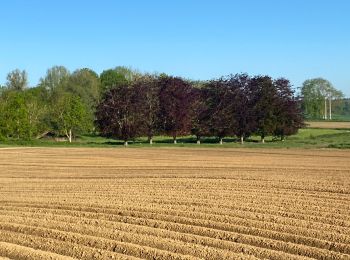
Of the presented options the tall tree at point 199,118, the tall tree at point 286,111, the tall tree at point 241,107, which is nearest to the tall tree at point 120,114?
the tall tree at point 199,118

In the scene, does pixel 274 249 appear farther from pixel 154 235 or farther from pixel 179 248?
pixel 154 235

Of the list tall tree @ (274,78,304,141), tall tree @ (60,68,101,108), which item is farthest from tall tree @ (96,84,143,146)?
tall tree @ (60,68,101,108)

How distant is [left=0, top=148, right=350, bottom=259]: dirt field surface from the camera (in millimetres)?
8945

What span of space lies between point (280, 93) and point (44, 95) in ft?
144

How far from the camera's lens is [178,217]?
11922mm

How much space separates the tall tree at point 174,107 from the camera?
63.0 m

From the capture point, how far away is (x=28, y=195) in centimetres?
1691

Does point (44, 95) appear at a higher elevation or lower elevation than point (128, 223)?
higher

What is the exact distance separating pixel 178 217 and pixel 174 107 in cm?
5183

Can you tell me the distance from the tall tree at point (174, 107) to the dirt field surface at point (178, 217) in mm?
41019

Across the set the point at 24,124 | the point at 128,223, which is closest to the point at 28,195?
the point at 128,223

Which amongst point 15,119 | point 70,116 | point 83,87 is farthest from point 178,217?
point 83,87

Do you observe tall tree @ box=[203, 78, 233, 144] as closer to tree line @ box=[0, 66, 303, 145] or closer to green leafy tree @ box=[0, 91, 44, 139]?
tree line @ box=[0, 66, 303, 145]

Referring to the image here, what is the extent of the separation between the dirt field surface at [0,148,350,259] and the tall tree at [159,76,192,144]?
41.0 metres
